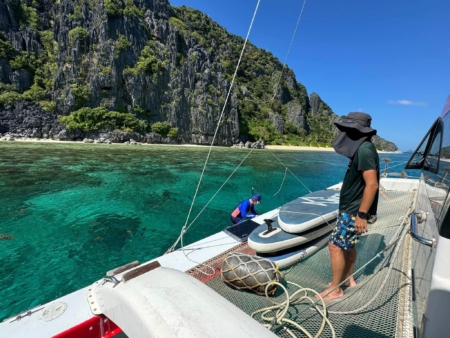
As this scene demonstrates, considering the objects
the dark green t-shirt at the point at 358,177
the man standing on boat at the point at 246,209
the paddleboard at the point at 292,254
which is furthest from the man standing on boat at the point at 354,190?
the man standing on boat at the point at 246,209

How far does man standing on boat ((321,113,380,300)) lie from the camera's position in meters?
2.21

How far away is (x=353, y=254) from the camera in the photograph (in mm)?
2619

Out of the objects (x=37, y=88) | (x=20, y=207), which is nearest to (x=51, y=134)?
(x=37, y=88)

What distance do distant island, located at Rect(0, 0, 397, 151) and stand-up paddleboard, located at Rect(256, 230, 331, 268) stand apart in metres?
38.6

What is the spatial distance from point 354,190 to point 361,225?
36 centimetres

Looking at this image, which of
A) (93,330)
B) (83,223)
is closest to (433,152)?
(93,330)

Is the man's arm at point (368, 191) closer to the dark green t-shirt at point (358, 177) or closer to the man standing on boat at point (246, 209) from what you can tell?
the dark green t-shirt at point (358, 177)

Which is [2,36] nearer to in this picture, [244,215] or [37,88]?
[37,88]

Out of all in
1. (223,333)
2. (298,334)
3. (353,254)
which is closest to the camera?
(223,333)

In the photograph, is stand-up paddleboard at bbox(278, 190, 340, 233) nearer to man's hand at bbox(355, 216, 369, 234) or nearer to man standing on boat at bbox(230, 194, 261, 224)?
man's hand at bbox(355, 216, 369, 234)

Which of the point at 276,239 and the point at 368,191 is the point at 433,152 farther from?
the point at 276,239

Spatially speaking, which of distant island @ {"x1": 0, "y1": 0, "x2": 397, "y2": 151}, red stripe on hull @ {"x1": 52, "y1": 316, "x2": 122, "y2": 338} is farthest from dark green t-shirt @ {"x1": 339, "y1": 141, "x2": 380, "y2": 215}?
distant island @ {"x1": 0, "y1": 0, "x2": 397, "y2": 151}

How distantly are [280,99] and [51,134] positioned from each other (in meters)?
84.9

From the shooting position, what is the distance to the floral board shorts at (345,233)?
95.7 inches
